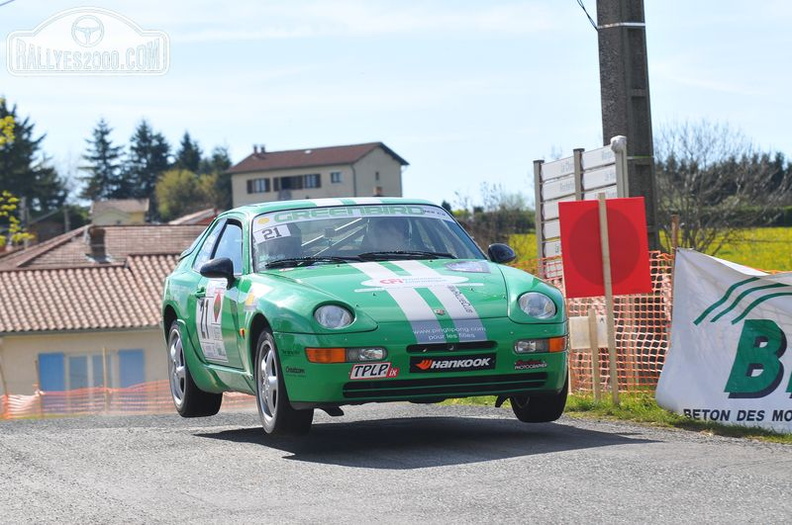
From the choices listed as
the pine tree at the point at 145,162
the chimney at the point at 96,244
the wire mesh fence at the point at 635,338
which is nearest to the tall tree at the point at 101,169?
the pine tree at the point at 145,162

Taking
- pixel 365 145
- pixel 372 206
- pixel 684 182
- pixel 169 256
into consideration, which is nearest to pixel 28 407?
pixel 169 256

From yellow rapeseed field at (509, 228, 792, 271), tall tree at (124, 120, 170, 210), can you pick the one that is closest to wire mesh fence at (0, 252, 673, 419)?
yellow rapeseed field at (509, 228, 792, 271)

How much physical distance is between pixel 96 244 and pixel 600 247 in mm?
55684

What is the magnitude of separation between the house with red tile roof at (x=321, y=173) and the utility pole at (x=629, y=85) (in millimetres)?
105228

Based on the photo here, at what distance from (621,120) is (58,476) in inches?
287

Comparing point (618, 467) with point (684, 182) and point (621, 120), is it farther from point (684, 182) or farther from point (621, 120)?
point (684, 182)

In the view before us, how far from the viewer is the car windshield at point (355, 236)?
955 cm

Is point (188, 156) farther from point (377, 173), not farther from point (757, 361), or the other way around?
point (757, 361)

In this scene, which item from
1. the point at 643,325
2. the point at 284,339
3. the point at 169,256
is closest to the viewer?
the point at 284,339

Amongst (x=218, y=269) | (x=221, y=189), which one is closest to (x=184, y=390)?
(x=218, y=269)

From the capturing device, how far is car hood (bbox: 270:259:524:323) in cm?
845

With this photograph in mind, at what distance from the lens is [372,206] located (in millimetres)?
10055

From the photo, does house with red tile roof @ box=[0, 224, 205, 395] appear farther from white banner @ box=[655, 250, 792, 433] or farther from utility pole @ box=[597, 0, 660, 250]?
white banner @ box=[655, 250, 792, 433]

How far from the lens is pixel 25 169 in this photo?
113 m
